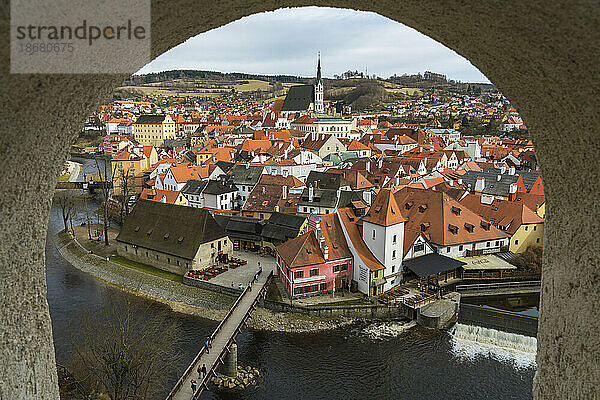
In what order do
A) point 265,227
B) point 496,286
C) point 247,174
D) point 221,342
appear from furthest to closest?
1. point 247,174
2. point 265,227
3. point 496,286
4. point 221,342

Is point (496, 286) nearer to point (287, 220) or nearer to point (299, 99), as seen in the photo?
point (287, 220)

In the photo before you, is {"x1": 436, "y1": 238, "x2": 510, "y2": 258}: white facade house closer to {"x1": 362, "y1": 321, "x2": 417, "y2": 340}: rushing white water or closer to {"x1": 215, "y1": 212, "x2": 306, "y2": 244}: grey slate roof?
{"x1": 362, "y1": 321, "x2": 417, "y2": 340}: rushing white water

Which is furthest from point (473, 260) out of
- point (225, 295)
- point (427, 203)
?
point (225, 295)

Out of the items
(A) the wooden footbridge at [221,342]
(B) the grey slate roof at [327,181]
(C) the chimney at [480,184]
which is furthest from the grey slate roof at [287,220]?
(C) the chimney at [480,184]

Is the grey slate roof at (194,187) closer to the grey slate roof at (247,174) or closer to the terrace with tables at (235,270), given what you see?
the grey slate roof at (247,174)

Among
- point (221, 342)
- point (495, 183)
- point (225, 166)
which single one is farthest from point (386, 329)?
point (225, 166)
